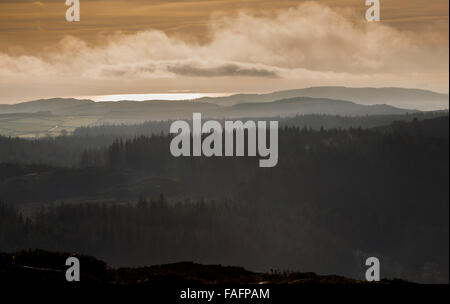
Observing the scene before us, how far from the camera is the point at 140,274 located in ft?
136

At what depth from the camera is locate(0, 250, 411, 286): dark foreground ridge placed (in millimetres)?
34750

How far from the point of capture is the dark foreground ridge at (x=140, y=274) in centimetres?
3475
